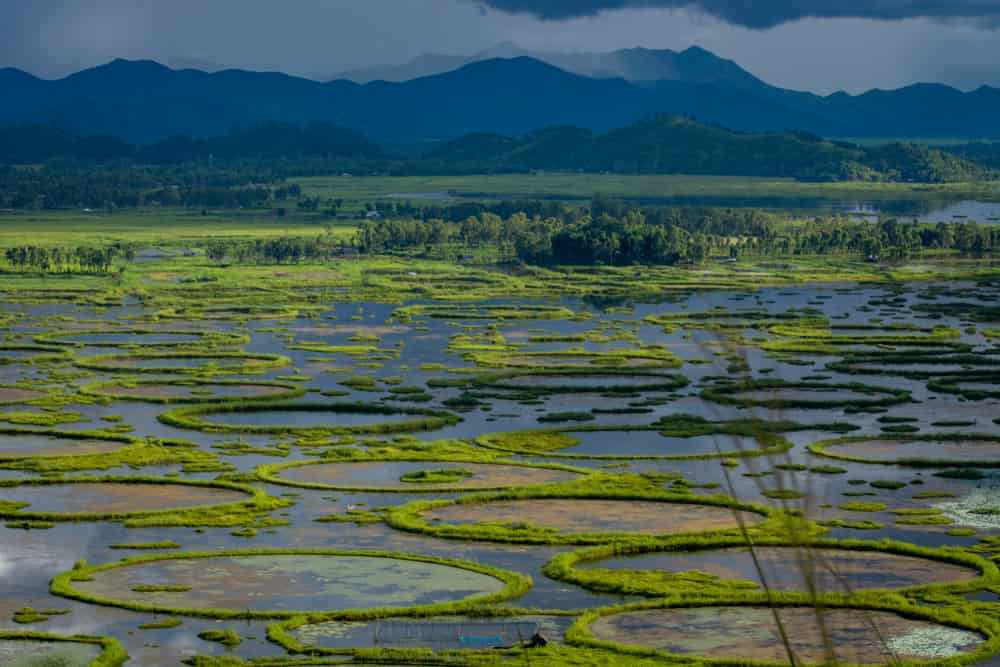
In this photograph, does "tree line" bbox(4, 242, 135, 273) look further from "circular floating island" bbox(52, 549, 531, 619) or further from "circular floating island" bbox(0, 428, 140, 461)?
"circular floating island" bbox(52, 549, 531, 619)

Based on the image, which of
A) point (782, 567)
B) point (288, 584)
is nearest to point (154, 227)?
point (288, 584)

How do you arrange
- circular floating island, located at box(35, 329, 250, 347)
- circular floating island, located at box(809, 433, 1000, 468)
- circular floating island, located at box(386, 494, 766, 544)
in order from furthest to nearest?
circular floating island, located at box(35, 329, 250, 347), circular floating island, located at box(809, 433, 1000, 468), circular floating island, located at box(386, 494, 766, 544)

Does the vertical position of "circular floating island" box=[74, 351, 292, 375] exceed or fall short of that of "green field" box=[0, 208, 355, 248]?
it falls short

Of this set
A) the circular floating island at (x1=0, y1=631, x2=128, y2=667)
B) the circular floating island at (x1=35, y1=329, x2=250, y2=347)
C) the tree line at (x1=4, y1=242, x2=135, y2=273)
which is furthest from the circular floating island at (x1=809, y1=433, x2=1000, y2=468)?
the tree line at (x1=4, y1=242, x2=135, y2=273)

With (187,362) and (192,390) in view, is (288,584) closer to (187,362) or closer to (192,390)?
(192,390)

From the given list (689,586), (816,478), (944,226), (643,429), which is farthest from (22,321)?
(944,226)

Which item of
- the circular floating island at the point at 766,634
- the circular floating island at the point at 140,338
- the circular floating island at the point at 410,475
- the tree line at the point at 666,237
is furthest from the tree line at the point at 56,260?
the circular floating island at the point at 766,634

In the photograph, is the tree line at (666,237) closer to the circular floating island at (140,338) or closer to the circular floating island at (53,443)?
the circular floating island at (140,338)
